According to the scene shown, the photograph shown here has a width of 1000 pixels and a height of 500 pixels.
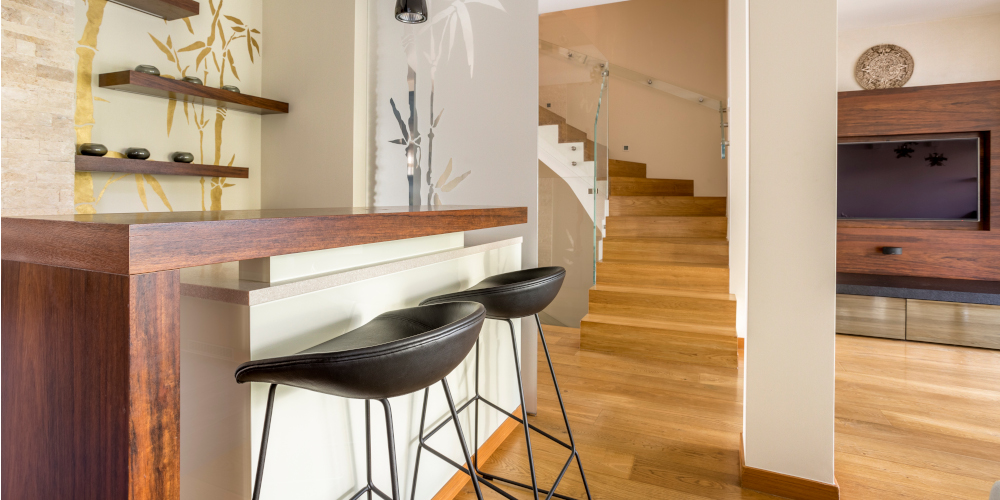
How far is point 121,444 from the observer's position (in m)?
0.65

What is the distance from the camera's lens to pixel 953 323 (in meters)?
3.53

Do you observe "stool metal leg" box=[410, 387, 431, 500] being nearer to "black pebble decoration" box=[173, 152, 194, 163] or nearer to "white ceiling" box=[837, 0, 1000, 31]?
"black pebble decoration" box=[173, 152, 194, 163]

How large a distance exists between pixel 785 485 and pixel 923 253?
3513 mm

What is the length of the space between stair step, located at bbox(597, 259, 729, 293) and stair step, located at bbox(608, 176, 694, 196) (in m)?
0.85

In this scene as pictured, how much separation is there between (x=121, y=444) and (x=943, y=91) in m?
5.43

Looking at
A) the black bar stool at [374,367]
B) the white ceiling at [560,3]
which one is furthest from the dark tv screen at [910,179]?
the black bar stool at [374,367]

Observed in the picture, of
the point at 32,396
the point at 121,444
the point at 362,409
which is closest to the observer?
the point at 121,444

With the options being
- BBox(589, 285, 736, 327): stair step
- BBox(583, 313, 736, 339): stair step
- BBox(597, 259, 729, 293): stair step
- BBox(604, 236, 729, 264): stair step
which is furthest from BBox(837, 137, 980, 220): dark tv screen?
BBox(583, 313, 736, 339): stair step

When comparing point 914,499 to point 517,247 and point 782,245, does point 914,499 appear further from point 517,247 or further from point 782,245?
point 517,247

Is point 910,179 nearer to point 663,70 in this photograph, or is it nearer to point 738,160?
point 738,160

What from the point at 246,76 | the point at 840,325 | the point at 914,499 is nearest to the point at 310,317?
the point at 914,499

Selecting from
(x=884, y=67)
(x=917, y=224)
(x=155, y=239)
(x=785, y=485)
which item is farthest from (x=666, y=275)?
(x=155, y=239)

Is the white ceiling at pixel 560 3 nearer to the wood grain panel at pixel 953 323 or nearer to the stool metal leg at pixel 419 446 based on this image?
the wood grain panel at pixel 953 323

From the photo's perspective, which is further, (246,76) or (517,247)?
(246,76)
